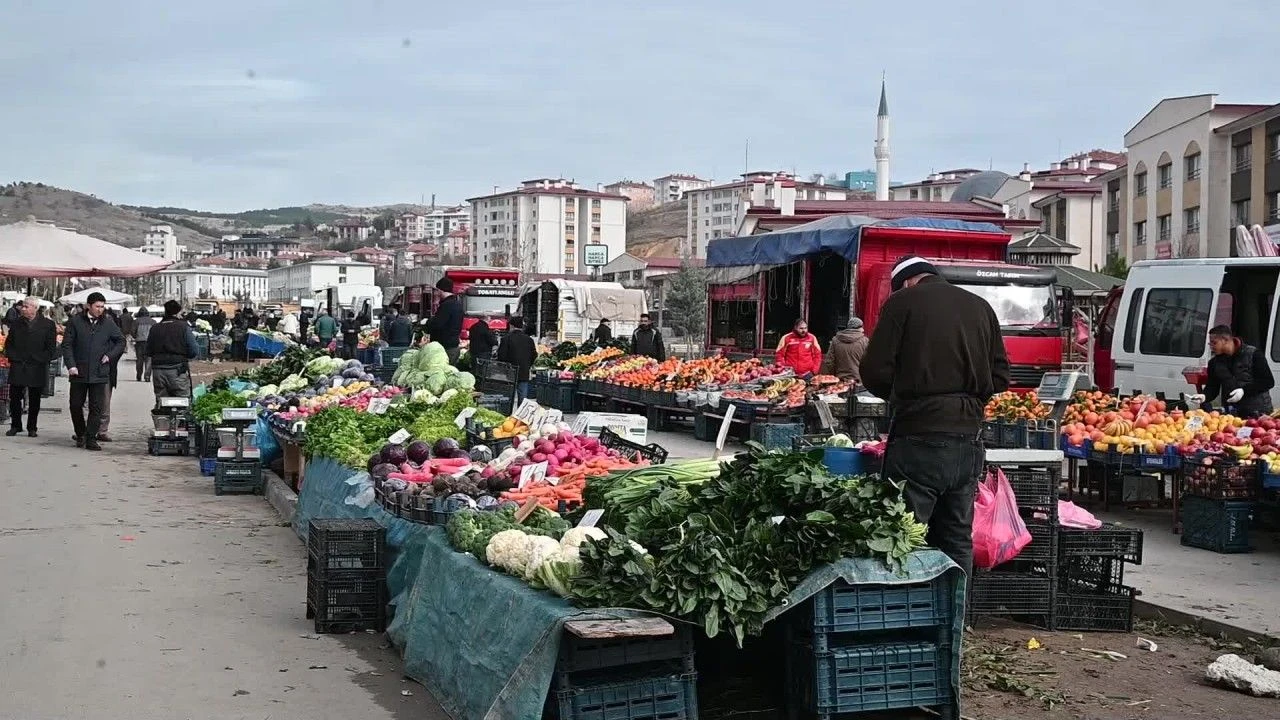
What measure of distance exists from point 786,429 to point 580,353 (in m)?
12.5

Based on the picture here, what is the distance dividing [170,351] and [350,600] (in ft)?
36.4

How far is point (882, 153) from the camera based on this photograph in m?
59.1

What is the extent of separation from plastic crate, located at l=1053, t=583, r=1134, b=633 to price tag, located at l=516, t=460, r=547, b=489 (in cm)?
319

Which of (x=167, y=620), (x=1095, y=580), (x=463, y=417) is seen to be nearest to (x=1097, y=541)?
(x=1095, y=580)

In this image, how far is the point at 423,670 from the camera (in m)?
6.59

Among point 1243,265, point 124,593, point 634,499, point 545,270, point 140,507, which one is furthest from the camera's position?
point 545,270

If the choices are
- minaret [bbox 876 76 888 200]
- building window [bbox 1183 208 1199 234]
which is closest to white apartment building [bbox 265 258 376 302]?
minaret [bbox 876 76 888 200]

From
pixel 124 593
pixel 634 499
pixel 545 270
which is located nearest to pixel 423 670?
pixel 634 499

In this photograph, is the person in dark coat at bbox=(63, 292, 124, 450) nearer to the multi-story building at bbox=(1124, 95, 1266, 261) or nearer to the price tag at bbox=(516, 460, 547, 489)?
the price tag at bbox=(516, 460, 547, 489)

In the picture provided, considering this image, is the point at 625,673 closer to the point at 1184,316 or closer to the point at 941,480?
the point at 941,480

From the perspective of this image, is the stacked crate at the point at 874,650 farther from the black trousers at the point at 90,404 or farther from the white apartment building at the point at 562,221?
the white apartment building at the point at 562,221

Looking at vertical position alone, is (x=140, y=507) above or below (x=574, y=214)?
below

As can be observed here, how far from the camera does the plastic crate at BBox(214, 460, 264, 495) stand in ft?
46.0

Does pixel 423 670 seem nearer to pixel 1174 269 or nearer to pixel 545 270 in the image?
pixel 1174 269
